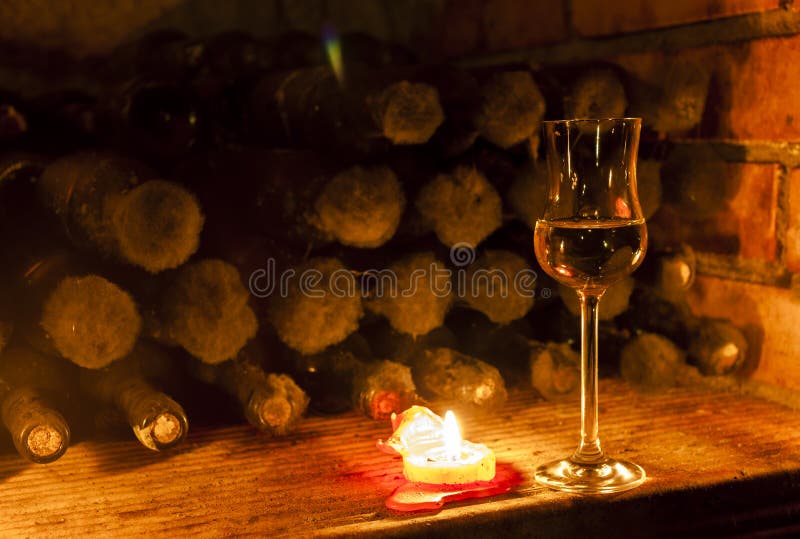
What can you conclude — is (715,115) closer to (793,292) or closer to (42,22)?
(793,292)

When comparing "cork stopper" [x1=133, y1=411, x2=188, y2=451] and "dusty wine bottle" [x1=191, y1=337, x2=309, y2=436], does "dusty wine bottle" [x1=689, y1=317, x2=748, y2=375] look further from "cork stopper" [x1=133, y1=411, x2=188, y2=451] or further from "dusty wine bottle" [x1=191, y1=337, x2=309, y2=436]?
"cork stopper" [x1=133, y1=411, x2=188, y2=451]

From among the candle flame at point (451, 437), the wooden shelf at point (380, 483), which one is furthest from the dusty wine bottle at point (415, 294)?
the candle flame at point (451, 437)

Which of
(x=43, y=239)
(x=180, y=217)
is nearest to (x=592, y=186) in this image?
(x=180, y=217)

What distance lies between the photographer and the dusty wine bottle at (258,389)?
4.92 ft

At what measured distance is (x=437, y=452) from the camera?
1.31m

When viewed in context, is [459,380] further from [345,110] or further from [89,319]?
[89,319]

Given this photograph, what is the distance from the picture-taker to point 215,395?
170 centimetres

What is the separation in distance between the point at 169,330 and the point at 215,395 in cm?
25

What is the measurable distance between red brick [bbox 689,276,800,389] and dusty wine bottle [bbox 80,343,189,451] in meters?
1.09

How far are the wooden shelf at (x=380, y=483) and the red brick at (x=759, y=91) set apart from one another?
53 centimetres

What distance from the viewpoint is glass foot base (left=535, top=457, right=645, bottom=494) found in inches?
48.4

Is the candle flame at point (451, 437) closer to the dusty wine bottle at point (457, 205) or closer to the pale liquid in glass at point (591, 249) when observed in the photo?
the pale liquid in glass at point (591, 249)

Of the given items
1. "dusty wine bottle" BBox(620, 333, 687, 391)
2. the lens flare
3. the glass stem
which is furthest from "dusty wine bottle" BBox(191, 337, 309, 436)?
the lens flare

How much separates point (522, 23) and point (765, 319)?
103 centimetres
